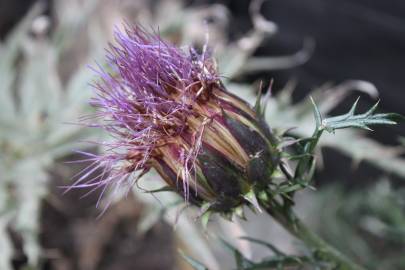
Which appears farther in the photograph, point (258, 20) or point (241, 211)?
point (258, 20)

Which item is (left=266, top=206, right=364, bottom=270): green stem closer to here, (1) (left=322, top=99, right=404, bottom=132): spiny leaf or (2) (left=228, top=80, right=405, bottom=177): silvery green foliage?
(1) (left=322, top=99, right=404, bottom=132): spiny leaf

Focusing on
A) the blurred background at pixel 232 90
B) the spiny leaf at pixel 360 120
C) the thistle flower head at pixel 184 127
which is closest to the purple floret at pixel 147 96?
the thistle flower head at pixel 184 127

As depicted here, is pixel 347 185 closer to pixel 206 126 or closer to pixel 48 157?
pixel 48 157

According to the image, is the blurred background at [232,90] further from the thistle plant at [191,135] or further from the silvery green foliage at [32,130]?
the thistle plant at [191,135]

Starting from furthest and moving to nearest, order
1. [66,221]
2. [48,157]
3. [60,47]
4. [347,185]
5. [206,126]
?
[347,185] < [66,221] < [60,47] < [48,157] < [206,126]

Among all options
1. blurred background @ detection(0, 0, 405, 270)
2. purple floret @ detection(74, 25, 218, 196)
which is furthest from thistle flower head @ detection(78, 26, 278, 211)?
blurred background @ detection(0, 0, 405, 270)

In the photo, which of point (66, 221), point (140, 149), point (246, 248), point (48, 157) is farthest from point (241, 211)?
point (66, 221)
